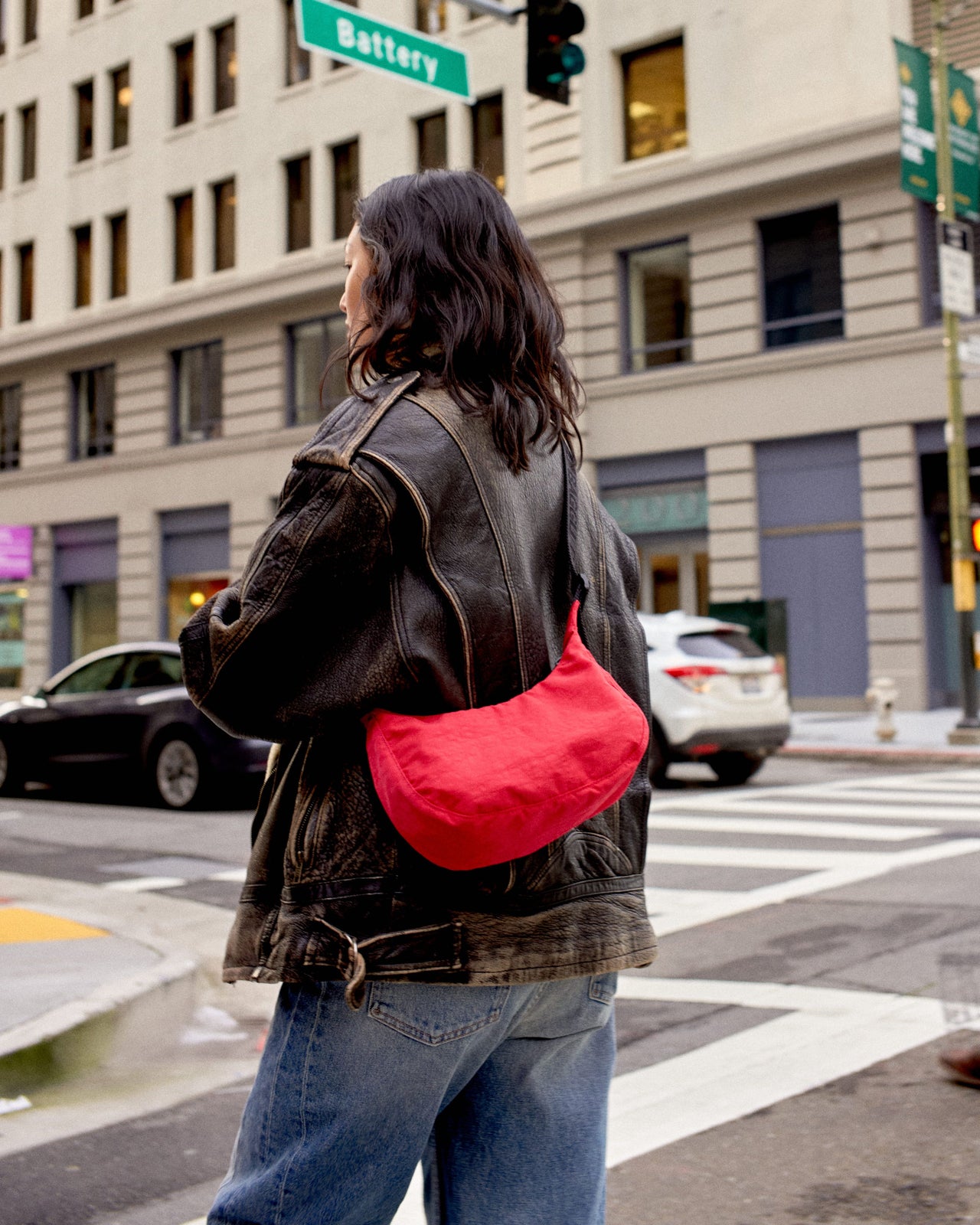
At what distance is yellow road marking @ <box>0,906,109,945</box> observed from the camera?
20.6 feet

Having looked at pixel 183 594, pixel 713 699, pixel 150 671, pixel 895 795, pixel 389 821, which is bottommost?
pixel 895 795

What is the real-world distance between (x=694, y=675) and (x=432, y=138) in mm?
15549

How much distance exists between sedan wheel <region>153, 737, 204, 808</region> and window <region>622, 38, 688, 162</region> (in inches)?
566

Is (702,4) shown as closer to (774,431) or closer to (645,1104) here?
(774,431)

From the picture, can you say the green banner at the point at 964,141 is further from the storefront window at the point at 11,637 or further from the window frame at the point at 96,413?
the storefront window at the point at 11,637

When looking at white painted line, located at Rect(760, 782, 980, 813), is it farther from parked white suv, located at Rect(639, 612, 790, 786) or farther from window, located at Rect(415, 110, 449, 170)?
window, located at Rect(415, 110, 449, 170)

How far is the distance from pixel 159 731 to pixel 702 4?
1532 cm

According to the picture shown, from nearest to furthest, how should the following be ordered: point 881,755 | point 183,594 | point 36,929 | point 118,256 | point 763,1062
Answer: point 763,1062, point 36,929, point 881,755, point 183,594, point 118,256

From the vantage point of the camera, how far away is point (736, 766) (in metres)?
13.3

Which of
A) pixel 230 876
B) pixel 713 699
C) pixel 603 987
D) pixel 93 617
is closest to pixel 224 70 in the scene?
pixel 93 617

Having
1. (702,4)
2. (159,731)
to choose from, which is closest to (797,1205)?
(159,731)

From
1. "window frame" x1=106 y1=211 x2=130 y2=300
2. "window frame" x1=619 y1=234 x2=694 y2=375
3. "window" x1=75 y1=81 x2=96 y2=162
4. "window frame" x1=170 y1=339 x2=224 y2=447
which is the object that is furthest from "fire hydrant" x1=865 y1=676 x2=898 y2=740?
"window" x1=75 y1=81 x2=96 y2=162

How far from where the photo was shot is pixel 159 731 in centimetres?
1203

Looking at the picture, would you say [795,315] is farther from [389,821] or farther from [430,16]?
[389,821]
